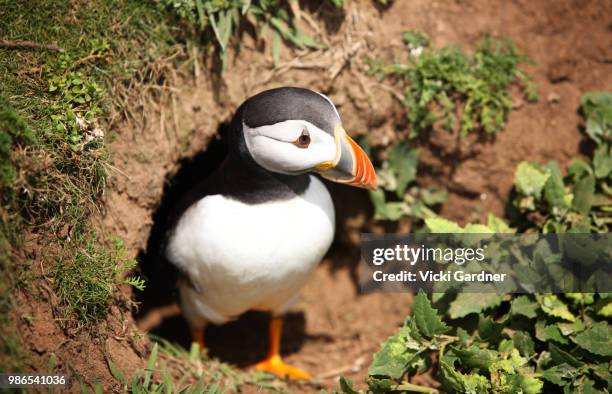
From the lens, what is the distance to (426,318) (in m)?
3.70

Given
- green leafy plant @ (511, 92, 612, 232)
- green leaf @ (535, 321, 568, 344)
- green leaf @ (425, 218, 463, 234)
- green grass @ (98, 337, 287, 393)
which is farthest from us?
green leafy plant @ (511, 92, 612, 232)

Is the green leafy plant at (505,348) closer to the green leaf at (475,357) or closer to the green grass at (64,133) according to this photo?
the green leaf at (475,357)

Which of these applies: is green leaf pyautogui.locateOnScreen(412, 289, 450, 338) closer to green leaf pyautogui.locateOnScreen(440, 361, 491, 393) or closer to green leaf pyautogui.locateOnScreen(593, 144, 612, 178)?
green leaf pyautogui.locateOnScreen(440, 361, 491, 393)

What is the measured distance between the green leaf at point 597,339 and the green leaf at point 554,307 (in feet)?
0.47

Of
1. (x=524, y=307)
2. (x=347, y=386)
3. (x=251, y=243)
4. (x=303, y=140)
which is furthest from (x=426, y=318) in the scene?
(x=303, y=140)

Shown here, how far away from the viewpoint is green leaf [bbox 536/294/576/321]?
12.7 feet

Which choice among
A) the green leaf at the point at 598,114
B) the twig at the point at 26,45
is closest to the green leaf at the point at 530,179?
the green leaf at the point at 598,114

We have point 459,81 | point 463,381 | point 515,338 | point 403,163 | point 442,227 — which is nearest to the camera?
point 463,381

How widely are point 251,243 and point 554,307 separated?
180 cm

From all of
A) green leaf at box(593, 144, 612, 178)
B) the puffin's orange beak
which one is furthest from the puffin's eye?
green leaf at box(593, 144, 612, 178)

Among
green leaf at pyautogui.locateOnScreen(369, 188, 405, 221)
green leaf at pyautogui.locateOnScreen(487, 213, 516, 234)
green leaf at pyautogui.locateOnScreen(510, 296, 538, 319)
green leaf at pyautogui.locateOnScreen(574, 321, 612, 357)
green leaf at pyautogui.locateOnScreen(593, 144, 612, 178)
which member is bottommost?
green leaf at pyautogui.locateOnScreen(369, 188, 405, 221)

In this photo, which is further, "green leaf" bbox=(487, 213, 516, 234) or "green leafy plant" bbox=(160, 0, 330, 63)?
"green leaf" bbox=(487, 213, 516, 234)

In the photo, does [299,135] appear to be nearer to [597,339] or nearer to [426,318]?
[426,318]

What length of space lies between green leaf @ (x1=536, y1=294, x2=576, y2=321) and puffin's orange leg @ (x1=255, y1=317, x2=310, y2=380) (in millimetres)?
1714
